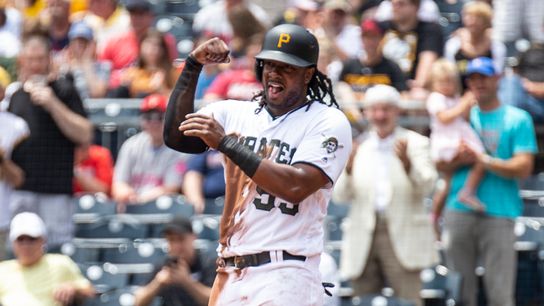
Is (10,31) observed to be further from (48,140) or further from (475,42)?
→ (475,42)

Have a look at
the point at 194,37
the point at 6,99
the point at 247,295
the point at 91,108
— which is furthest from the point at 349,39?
the point at 247,295

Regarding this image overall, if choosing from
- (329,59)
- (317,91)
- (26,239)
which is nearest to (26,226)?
(26,239)

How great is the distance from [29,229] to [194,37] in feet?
13.3

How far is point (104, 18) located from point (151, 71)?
1812 millimetres

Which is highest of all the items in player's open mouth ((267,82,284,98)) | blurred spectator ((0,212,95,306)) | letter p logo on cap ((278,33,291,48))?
letter p logo on cap ((278,33,291,48))

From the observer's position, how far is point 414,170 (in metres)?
8.88

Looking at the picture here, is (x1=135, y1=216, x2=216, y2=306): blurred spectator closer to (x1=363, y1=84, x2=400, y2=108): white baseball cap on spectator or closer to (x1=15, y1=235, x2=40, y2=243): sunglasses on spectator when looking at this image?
(x1=15, y1=235, x2=40, y2=243): sunglasses on spectator

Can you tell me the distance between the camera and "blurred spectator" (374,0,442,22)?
36.8ft

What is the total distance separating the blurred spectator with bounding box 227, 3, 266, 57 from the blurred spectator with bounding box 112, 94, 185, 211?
42.3 inches

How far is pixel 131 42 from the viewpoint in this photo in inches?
452

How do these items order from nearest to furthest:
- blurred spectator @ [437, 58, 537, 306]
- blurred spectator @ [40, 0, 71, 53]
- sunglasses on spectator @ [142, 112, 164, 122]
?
1. blurred spectator @ [437, 58, 537, 306]
2. sunglasses on spectator @ [142, 112, 164, 122]
3. blurred spectator @ [40, 0, 71, 53]

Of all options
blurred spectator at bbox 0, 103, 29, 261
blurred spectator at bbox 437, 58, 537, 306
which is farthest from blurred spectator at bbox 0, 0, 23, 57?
blurred spectator at bbox 437, 58, 537, 306

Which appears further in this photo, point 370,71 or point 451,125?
point 370,71

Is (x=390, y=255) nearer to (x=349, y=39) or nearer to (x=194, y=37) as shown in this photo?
(x=349, y=39)
